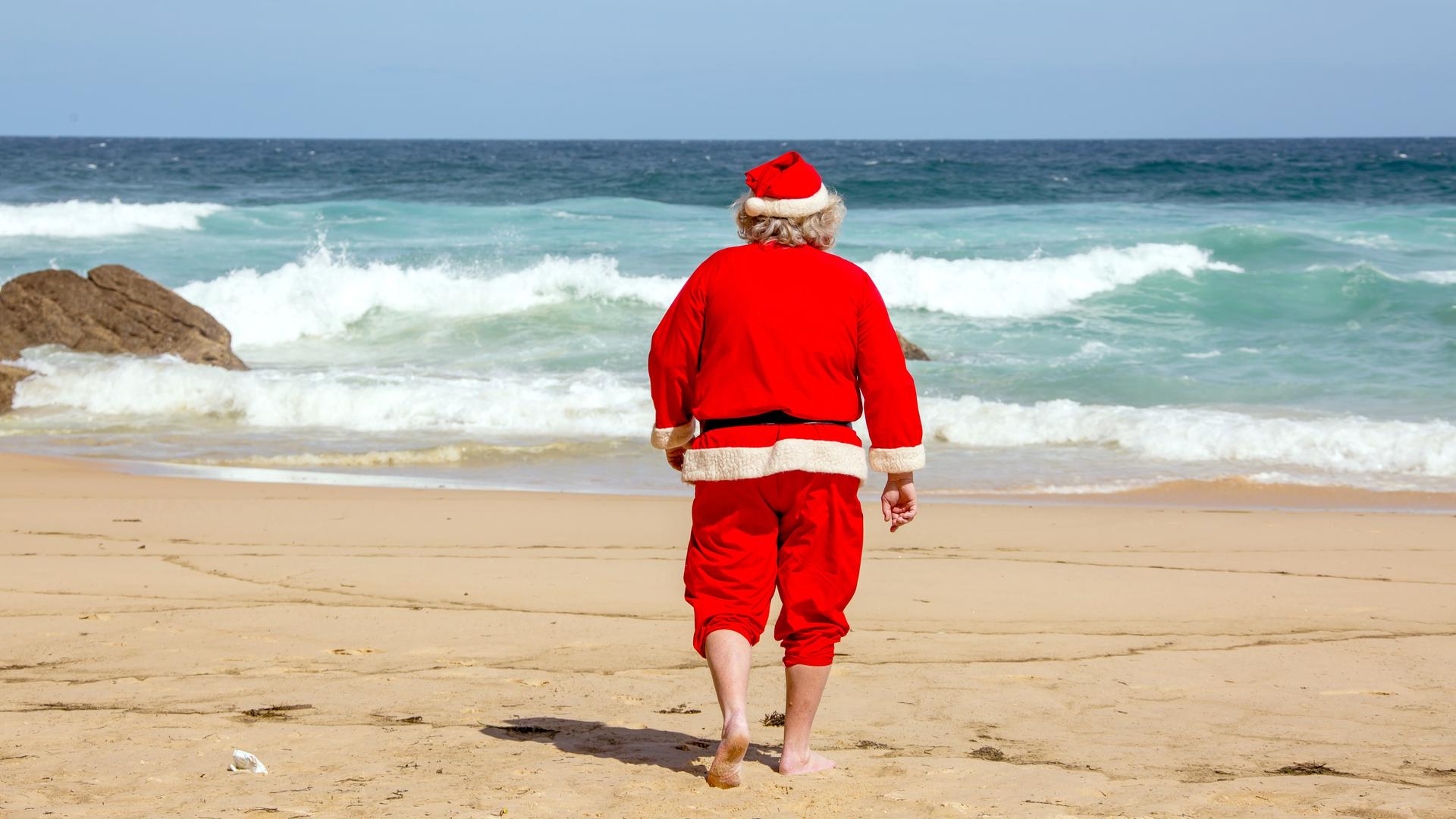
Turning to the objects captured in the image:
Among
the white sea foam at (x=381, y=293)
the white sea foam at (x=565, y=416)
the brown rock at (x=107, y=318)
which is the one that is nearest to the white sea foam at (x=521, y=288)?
the white sea foam at (x=381, y=293)

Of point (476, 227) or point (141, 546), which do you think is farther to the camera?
point (476, 227)

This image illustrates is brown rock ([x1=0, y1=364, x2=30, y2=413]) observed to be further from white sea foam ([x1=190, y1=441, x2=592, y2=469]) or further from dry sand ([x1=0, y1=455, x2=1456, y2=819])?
dry sand ([x1=0, y1=455, x2=1456, y2=819])

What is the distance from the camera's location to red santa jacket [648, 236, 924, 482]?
123 inches

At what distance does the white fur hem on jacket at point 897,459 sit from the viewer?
10.5ft

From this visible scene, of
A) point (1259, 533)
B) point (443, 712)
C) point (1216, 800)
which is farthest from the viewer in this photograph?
point (1259, 533)

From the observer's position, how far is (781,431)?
10.3 ft

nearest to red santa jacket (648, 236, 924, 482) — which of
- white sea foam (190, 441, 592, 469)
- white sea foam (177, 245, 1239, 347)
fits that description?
white sea foam (190, 441, 592, 469)

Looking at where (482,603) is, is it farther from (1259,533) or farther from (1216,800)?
(1259,533)

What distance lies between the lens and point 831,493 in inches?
125

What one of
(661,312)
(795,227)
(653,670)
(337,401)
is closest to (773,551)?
(795,227)

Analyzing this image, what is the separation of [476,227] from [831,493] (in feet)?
87.3

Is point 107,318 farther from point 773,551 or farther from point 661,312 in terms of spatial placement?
point 773,551

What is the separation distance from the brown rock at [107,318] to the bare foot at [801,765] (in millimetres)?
11329

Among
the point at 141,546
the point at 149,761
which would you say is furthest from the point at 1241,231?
the point at 149,761
